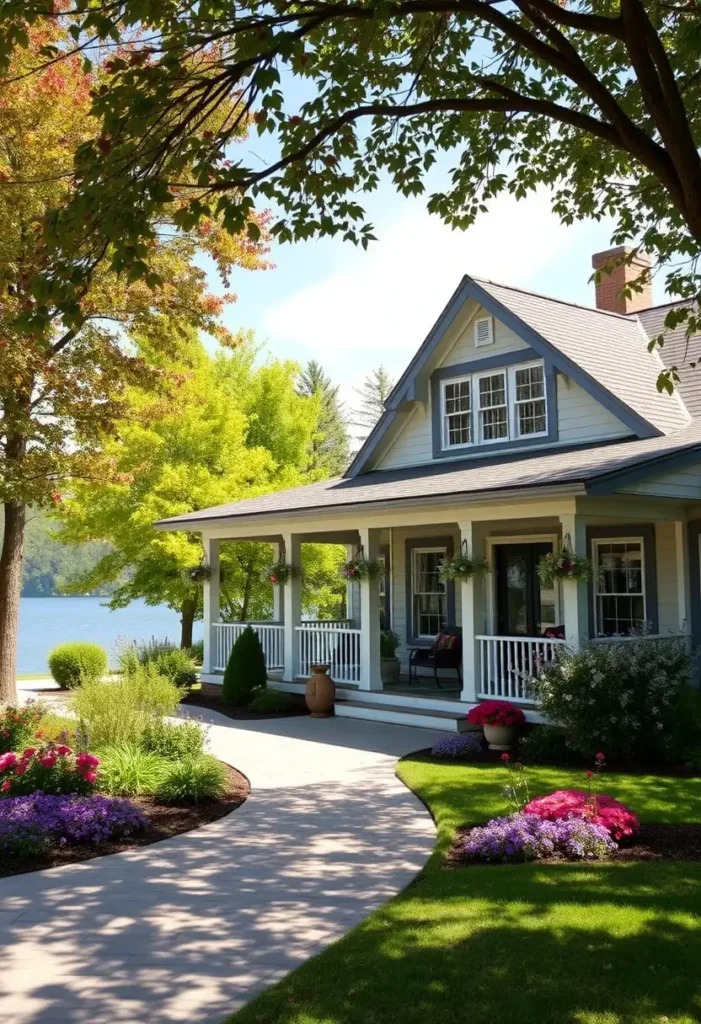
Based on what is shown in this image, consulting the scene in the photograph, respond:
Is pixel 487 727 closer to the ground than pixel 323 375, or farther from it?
closer to the ground

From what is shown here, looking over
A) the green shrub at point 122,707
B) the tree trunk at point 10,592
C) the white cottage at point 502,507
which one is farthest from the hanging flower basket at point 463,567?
the tree trunk at point 10,592

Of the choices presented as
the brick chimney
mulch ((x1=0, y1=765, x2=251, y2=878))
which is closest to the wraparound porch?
mulch ((x1=0, y1=765, x2=251, y2=878))

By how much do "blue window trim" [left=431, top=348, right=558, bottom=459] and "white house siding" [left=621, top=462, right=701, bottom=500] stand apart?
9.59 feet

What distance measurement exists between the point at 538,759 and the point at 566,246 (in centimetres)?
763

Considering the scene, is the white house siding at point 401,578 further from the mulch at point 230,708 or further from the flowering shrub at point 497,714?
the flowering shrub at point 497,714

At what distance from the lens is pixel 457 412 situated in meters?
17.1

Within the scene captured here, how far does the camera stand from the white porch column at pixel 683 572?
1358 centimetres

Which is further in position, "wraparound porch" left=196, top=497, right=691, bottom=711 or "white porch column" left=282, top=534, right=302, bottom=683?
"white porch column" left=282, top=534, right=302, bottom=683

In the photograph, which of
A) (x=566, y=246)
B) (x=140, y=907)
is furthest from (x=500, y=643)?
(x=140, y=907)

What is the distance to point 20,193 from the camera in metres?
12.8

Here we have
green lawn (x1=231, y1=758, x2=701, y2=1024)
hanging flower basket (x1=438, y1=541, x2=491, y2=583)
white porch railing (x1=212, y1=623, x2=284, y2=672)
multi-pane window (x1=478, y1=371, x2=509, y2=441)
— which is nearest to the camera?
green lawn (x1=231, y1=758, x2=701, y2=1024)

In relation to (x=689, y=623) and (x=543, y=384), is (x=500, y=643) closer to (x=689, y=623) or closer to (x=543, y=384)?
(x=689, y=623)

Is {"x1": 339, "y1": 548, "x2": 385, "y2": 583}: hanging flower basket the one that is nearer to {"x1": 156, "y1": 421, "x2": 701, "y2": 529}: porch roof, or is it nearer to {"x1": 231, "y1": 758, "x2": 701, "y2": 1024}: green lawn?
{"x1": 156, "y1": 421, "x2": 701, "y2": 529}: porch roof

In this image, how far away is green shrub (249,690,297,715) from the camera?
52.0ft
